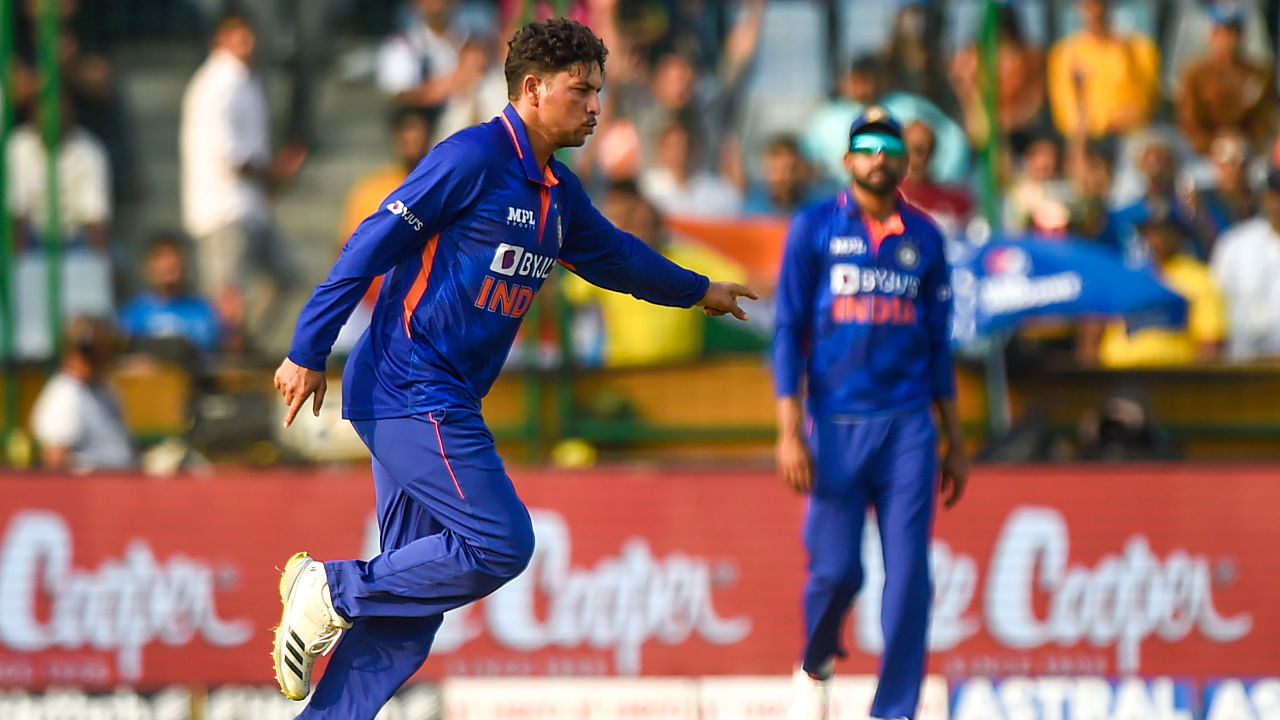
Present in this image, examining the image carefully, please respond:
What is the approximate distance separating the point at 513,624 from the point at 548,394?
1440mm

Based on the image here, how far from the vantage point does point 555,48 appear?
533 centimetres

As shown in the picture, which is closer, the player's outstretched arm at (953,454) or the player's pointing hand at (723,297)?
the player's pointing hand at (723,297)

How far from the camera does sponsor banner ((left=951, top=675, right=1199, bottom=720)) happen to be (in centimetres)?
823

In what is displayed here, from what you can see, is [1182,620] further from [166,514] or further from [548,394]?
[166,514]

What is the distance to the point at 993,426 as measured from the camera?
9742mm

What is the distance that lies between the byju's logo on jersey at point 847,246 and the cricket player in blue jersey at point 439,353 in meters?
1.77

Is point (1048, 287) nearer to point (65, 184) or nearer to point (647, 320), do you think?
point (647, 320)

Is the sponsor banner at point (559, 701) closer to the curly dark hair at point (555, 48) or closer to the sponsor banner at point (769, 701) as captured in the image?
the sponsor banner at point (769, 701)

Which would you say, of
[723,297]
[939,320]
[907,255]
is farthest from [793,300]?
[723,297]

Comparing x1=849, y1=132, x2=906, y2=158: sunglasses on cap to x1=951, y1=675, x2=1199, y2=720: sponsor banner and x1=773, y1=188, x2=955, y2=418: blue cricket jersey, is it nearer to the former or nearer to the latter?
x1=773, y1=188, x2=955, y2=418: blue cricket jersey

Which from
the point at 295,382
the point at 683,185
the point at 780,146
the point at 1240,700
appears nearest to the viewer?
the point at 295,382

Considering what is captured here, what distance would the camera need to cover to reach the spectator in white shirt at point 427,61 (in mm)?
10797

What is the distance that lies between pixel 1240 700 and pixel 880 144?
3218mm

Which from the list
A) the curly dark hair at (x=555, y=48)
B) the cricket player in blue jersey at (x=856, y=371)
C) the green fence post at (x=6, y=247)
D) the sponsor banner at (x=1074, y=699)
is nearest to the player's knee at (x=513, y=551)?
the curly dark hair at (x=555, y=48)
